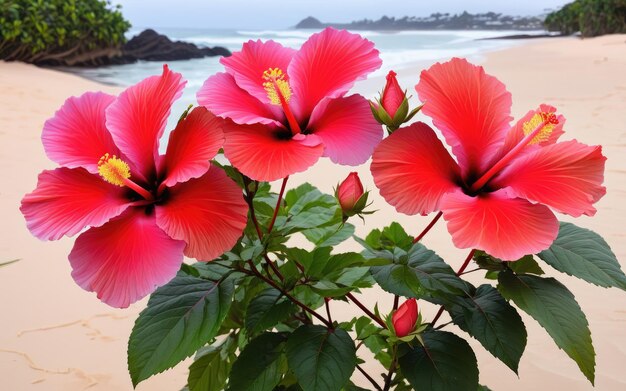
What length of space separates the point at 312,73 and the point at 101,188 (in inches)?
12.9

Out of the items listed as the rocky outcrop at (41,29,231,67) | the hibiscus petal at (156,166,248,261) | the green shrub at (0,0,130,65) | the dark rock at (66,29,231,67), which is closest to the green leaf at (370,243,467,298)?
the hibiscus petal at (156,166,248,261)

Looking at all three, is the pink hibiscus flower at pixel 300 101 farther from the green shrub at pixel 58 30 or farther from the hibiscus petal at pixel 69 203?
the green shrub at pixel 58 30

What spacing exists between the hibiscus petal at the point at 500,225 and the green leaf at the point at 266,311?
307 mm

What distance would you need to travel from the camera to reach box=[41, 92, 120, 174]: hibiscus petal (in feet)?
2.80

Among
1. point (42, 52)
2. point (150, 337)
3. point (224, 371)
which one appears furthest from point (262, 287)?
point (42, 52)

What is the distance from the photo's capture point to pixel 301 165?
754 millimetres

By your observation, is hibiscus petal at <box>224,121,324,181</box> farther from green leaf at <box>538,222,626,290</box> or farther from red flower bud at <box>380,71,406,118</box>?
green leaf at <box>538,222,626,290</box>

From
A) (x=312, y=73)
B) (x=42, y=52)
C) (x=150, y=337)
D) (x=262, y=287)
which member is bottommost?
(x=42, y=52)

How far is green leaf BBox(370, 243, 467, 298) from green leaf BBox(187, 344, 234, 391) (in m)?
0.41

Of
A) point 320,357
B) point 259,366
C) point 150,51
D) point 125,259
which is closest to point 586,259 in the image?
point 320,357

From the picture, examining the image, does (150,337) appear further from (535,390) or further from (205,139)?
(535,390)

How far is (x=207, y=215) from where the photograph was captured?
77 cm

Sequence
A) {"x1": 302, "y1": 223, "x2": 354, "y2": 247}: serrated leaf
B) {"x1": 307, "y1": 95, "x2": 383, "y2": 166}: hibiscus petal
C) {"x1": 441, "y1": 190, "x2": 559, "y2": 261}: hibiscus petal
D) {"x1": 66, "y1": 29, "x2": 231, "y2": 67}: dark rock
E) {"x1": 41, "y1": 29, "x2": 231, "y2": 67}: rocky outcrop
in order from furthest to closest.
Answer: {"x1": 66, "y1": 29, "x2": 231, "y2": 67}: dark rock
{"x1": 41, "y1": 29, "x2": 231, "y2": 67}: rocky outcrop
{"x1": 302, "y1": 223, "x2": 354, "y2": 247}: serrated leaf
{"x1": 307, "y1": 95, "x2": 383, "y2": 166}: hibiscus petal
{"x1": 441, "y1": 190, "x2": 559, "y2": 261}: hibiscus petal

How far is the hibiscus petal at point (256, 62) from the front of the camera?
0.90 m
